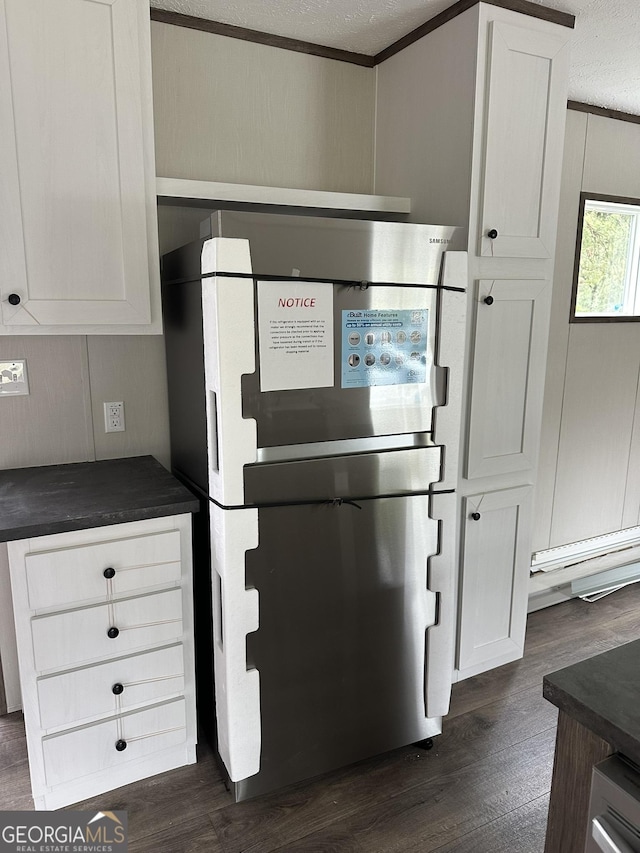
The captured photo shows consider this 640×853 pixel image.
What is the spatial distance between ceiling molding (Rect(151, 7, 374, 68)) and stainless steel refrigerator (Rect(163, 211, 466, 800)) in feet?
2.86

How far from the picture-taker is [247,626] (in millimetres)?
1771

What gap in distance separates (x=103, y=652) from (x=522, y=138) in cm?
219

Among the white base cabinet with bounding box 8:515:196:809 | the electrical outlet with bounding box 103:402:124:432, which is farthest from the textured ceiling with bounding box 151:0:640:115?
the white base cabinet with bounding box 8:515:196:809

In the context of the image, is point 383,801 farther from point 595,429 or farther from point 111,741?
point 595,429

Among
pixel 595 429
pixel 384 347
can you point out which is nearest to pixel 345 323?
pixel 384 347

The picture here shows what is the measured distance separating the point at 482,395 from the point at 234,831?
5.40 ft

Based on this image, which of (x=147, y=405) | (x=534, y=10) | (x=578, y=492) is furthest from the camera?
(x=578, y=492)

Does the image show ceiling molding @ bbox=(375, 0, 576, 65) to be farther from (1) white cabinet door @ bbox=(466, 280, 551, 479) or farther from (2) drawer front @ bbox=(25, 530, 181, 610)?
(2) drawer front @ bbox=(25, 530, 181, 610)

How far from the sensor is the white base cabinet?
5.68 ft

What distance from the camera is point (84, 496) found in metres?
1.88

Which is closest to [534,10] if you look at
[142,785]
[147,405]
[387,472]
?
[387,472]

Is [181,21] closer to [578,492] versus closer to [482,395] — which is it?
[482,395]

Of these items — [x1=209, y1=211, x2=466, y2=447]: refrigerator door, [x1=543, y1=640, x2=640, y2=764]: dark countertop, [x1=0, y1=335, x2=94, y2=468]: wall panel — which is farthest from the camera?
[x1=0, y1=335, x2=94, y2=468]: wall panel

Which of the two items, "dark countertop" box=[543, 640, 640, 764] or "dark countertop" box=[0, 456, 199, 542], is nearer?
"dark countertop" box=[543, 640, 640, 764]
